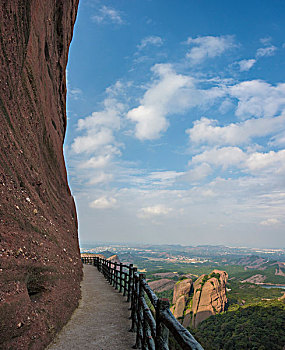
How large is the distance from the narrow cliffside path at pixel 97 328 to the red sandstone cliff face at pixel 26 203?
0.31 m

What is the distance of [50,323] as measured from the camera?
500 centimetres

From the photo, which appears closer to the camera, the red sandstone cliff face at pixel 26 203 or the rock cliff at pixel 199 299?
the red sandstone cliff face at pixel 26 203

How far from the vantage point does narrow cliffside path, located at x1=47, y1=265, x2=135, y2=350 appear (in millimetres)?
4945

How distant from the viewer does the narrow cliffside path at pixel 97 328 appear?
495 cm

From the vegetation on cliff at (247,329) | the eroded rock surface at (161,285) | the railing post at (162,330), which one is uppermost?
the railing post at (162,330)

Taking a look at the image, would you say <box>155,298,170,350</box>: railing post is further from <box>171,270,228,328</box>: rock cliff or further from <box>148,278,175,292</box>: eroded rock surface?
<box>148,278,175,292</box>: eroded rock surface

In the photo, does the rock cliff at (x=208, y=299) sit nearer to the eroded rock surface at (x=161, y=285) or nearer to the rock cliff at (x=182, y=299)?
the rock cliff at (x=182, y=299)

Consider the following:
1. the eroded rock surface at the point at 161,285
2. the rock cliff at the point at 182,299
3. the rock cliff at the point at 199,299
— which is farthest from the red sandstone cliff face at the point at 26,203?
the eroded rock surface at the point at 161,285

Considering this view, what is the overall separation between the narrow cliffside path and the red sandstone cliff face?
1.01 ft

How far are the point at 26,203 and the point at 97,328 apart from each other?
11.6 feet

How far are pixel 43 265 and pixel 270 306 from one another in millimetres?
60010

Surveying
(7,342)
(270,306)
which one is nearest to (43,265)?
(7,342)

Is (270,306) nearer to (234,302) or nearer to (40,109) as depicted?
(234,302)

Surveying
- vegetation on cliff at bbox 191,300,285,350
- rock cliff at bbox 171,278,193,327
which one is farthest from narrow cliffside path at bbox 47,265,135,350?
rock cliff at bbox 171,278,193,327
